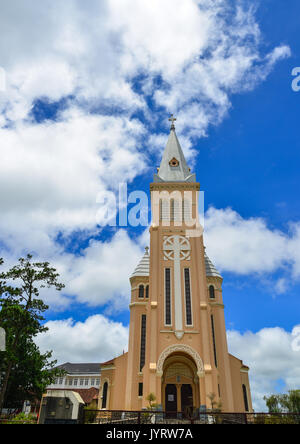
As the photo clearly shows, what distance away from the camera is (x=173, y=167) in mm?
37219

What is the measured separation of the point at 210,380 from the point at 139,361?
7278mm

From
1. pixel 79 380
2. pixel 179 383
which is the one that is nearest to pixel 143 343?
pixel 179 383

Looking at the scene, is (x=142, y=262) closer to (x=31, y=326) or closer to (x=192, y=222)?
(x=192, y=222)

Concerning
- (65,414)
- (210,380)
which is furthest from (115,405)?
(65,414)

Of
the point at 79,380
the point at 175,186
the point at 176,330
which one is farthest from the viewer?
the point at 79,380

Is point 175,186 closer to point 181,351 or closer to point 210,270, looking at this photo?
point 210,270

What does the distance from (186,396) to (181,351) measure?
449 cm

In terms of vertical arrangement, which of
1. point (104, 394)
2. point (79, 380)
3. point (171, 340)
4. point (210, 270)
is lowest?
point (104, 394)

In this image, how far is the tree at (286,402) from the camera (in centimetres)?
3947

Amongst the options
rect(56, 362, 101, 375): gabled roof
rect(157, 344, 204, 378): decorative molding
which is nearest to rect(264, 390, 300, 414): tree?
rect(157, 344, 204, 378): decorative molding

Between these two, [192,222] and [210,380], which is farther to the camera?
[192,222]

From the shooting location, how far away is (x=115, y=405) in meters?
28.1

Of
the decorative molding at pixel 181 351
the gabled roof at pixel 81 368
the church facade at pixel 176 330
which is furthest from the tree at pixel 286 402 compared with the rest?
the gabled roof at pixel 81 368
